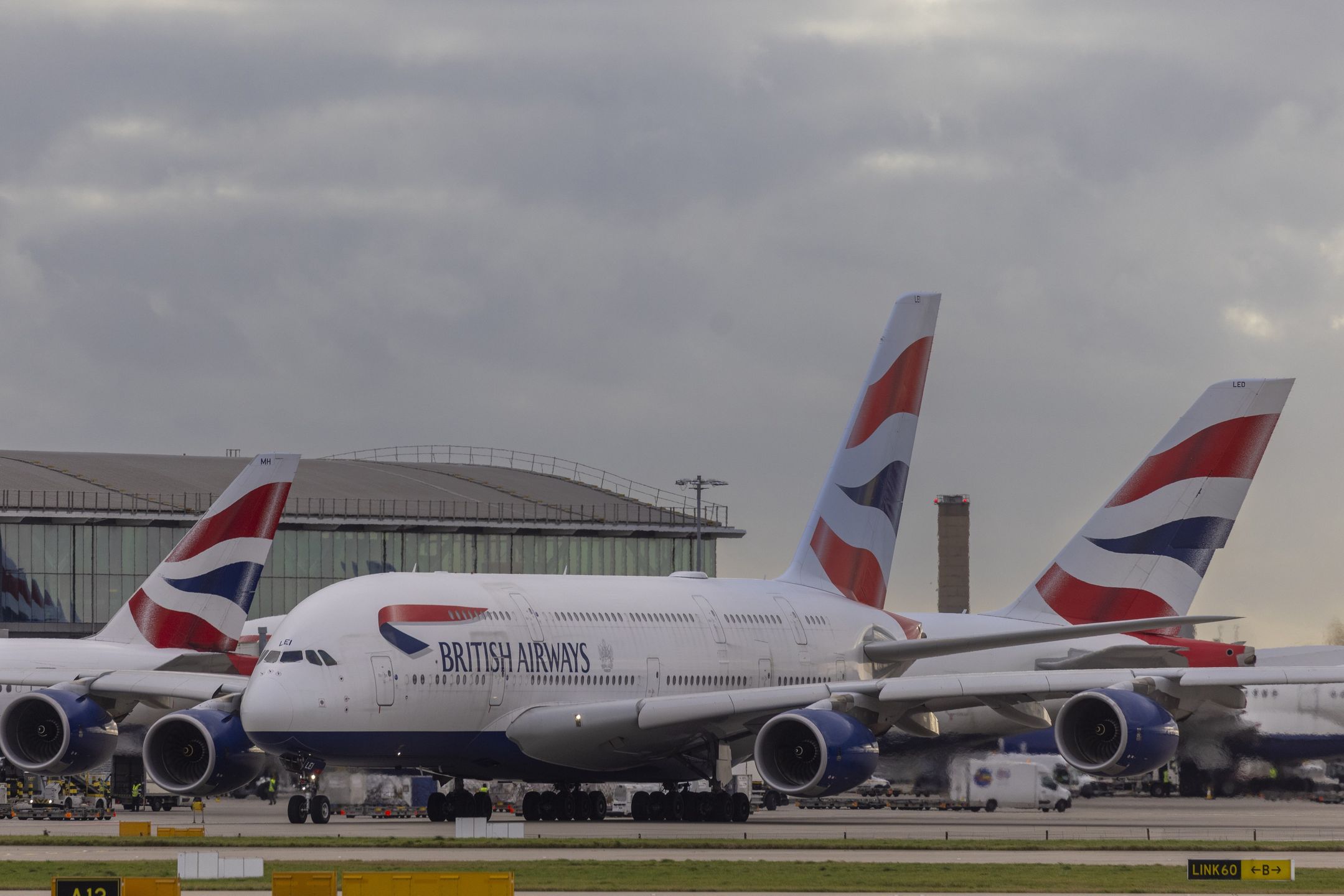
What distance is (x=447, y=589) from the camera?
141ft

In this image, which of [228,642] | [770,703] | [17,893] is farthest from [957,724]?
[17,893]

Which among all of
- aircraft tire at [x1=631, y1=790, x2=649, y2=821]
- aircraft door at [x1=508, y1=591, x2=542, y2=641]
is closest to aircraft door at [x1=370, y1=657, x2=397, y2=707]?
aircraft door at [x1=508, y1=591, x2=542, y2=641]

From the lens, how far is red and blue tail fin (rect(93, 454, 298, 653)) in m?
56.4

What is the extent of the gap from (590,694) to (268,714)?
7706 mm

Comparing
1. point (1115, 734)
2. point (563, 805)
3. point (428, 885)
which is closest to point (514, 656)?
point (563, 805)

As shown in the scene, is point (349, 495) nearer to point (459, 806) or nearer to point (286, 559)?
point (286, 559)

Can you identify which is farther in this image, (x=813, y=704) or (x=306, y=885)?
(x=813, y=704)

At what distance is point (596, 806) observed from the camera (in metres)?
46.7

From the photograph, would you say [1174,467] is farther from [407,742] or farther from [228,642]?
[228,642]

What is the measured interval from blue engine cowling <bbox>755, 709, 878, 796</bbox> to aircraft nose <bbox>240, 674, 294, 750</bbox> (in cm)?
906

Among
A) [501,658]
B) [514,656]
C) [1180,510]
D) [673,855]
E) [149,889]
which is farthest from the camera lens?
[1180,510]

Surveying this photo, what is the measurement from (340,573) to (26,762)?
53.5 m

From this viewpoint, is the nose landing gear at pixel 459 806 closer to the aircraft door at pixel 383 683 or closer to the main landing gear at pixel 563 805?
the main landing gear at pixel 563 805

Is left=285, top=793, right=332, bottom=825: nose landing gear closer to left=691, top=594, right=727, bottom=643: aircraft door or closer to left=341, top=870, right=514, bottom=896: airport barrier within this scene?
left=691, top=594, right=727, bottom=643: aircraft door
